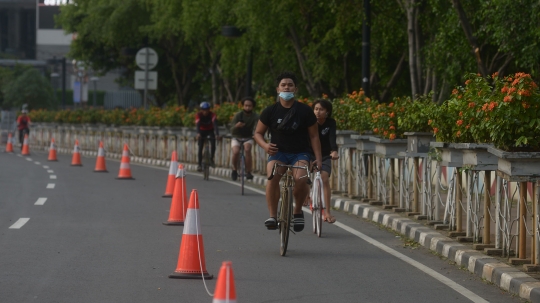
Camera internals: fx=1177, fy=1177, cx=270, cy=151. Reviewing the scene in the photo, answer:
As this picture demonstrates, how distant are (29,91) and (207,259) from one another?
7868 centimetres

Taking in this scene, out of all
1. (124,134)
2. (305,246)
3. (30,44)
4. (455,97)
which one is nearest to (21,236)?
(305,246)

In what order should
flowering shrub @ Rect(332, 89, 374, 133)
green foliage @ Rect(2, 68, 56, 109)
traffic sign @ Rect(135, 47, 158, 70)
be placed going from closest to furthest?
Answer: 1. flowering shrub @ Rect(332, 89, 374, 133)
2. traffic sign @ Rect(135, 47, 158, 70)
3. green foliage @ Rect(2, 68, 56, 109)

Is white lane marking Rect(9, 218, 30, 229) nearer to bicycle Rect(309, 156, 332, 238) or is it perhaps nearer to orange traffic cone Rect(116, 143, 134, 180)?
bicycle Rect(309, 156, 332, 238)

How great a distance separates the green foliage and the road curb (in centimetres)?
7280

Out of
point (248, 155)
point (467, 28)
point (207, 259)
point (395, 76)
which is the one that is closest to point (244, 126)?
point (248, 155)

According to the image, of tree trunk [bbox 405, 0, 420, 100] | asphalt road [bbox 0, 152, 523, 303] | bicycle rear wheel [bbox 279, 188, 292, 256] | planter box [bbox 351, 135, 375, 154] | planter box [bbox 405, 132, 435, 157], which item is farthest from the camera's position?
tree trunk [bbox 405, 0, 420, 100]

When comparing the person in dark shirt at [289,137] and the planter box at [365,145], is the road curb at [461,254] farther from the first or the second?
the person in dark shirt at [289,137]

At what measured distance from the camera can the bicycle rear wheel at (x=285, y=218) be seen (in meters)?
12.0

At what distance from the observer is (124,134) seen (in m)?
42.1

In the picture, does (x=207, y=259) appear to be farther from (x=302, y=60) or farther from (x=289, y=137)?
(x=302, y=60)

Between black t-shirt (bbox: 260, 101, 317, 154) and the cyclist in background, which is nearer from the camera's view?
black t-shirt (bbox: 260, 101, 317, 154)

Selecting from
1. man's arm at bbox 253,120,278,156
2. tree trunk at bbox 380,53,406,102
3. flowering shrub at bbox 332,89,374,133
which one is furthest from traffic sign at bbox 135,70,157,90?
man's arm at bbox 253,120,278,156

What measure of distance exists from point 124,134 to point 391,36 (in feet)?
49.3

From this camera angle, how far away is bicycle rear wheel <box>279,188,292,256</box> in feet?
39.5
